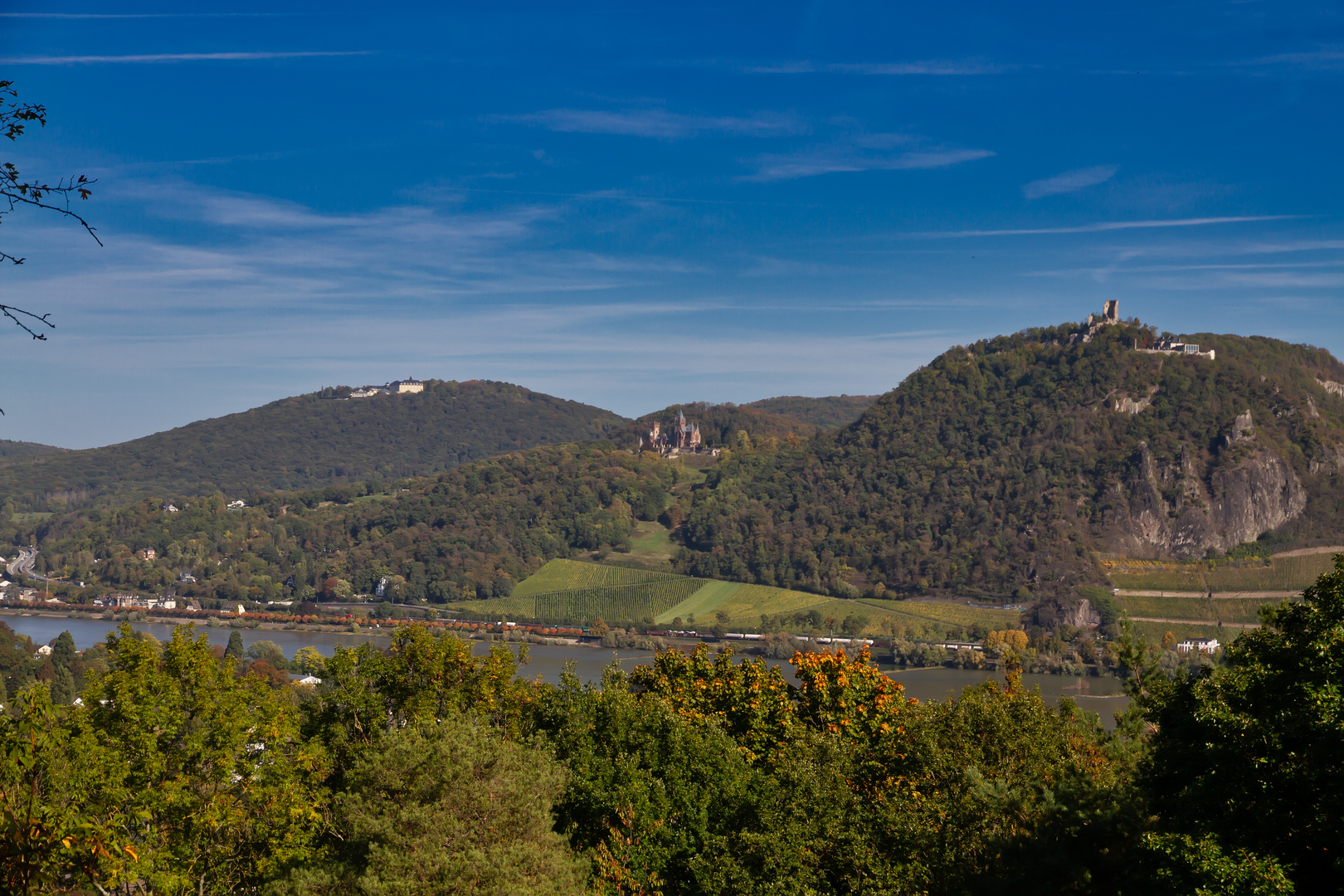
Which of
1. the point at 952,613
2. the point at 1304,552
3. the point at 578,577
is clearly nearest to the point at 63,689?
the point at 952,613

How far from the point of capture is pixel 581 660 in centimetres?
9656

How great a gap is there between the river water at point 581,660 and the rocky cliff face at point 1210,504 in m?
51.8

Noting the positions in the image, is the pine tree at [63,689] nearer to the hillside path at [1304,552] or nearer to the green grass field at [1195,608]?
the green grass field at [1195,608]

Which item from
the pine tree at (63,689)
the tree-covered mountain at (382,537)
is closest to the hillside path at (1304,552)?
the tree-covered mountain at (382,537)

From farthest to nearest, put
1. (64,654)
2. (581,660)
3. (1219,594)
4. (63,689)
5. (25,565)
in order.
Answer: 1. (25,565)
2. (1219,594)
3. (581,660)
4. (64,654)
5. (63,689)

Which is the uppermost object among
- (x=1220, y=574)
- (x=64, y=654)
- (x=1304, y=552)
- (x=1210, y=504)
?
(x=1210, y=504)

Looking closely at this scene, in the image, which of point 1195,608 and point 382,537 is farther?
point 382,537

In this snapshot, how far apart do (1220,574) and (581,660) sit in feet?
242

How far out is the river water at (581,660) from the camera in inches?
3105

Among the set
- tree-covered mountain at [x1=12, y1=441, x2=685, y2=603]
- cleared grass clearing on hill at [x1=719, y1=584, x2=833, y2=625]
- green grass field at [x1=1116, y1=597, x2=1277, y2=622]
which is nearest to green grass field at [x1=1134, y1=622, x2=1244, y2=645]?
green grass field at [x1=1116, y1=597, x2=1277, y2=622]

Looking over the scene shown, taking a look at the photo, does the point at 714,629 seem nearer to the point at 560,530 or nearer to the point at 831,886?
the point at 560,530

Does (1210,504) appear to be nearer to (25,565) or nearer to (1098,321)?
(1098,321)

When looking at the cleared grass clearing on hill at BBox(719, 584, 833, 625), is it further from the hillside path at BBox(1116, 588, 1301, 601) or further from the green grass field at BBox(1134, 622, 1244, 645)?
the green grass field at BBox(1134, 622, 1244, 645)

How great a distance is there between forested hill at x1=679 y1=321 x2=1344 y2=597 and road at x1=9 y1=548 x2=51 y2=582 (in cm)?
10011
